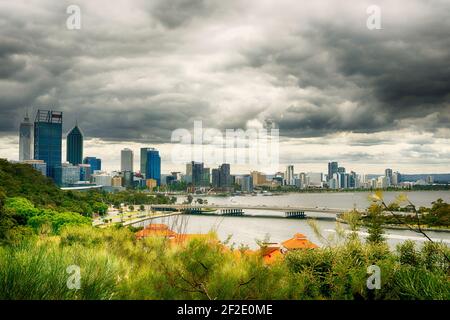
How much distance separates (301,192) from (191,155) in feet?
193

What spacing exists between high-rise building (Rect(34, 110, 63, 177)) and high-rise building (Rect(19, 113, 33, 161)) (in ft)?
3.39

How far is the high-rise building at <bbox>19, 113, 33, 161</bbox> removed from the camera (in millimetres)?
47750

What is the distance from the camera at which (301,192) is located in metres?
68.9

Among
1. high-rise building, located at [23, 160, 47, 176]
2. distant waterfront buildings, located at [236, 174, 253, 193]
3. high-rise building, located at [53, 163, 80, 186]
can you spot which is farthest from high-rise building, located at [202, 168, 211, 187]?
→ high-rise building, located at [53, 163, 80, 186]

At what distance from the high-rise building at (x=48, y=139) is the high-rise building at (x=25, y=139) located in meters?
1.03

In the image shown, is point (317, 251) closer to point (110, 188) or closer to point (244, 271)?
point (244, 271)

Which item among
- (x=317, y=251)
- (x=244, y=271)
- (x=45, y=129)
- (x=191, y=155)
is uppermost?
(x=45, y=129)

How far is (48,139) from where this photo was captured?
59031 mm

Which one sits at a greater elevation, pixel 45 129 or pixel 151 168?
pixel 45 129

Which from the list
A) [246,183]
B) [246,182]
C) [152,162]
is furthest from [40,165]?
[246,182]

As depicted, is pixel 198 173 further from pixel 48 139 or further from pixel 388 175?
pixel 388 175

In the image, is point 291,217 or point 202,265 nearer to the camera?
point 202,265
